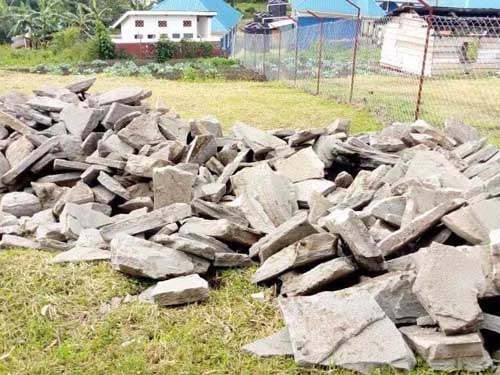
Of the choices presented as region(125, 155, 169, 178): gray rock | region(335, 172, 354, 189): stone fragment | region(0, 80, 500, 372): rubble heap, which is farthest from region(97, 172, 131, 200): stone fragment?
region(335, 172, 354, 189): stone fragment

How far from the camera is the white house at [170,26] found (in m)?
29.3

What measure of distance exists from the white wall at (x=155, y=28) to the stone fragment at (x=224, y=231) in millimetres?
27088

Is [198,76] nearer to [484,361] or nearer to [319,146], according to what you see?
[319,146]

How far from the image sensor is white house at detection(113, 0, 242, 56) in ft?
96.1

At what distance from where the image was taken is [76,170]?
546 cm

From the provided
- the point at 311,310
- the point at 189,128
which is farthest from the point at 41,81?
the point at 311,310

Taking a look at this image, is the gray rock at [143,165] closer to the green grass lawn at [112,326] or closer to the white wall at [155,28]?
the green grass lawn at [112,326]

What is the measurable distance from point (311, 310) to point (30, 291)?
5.50ft

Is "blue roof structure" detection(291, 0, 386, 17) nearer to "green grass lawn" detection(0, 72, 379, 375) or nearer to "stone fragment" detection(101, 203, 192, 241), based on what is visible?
"stone fragment" detection(101, 203, 192, 241)

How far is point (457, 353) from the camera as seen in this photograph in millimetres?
2531

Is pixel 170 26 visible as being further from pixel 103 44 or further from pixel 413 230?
pixel 413 230

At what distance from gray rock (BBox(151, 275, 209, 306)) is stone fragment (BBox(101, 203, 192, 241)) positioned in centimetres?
74

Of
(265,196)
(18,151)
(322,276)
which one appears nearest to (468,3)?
(18,151)

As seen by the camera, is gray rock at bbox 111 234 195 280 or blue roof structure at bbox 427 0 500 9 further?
blue roof structure at bbox 427 0 500 9
